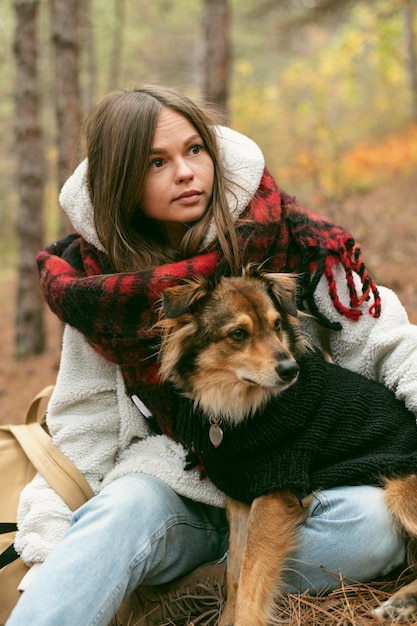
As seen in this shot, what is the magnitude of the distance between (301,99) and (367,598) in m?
19.5

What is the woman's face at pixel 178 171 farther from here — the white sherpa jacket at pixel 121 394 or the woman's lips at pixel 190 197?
the white sherpa jacket at pixel 121 394

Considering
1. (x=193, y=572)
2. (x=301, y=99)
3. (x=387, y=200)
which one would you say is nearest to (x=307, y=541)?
(x=193, y=572)

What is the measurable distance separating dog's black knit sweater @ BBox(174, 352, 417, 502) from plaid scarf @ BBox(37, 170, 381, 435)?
0.32m

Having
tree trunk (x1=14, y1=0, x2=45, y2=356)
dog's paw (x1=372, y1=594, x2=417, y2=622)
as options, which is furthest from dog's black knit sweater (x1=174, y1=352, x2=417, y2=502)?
tree trunk (x1=14, y1=0, x2=45, y2=356)

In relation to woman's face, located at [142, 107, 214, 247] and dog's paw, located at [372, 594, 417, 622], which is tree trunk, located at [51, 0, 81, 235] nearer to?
woman's face, located at [142, 107, 214, 247]

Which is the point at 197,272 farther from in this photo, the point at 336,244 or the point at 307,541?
the point at 307,541

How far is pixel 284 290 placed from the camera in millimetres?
2768

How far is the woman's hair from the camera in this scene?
2.87 meters

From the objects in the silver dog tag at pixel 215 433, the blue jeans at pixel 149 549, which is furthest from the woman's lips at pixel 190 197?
the blue jeans at pixel 149 549

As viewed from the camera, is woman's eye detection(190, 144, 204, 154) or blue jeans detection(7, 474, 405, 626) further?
woman's eye detection(190, 144, 204, 154)

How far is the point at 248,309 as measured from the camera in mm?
2697

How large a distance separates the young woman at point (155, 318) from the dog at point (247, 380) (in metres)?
0.10

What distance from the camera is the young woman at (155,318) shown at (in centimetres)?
263

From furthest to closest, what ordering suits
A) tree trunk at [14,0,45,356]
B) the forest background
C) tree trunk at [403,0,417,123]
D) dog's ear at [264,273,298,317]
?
tree trunk at [403,0,417,123] → the forest background → tree trunk at [14,0,45,356] → dog's ear at [264,273,298,317]
